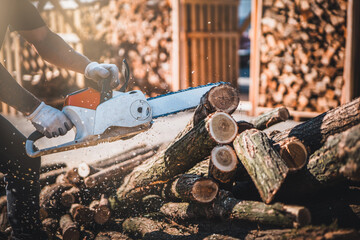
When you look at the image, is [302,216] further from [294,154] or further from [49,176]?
[49,176]

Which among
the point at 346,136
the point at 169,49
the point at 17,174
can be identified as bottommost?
the point at 17,174

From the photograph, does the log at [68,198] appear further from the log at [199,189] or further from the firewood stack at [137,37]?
the firewood stack at [137,37]

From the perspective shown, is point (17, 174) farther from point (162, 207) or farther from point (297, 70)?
point (297, 70)

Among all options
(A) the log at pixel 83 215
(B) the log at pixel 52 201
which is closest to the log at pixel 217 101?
(A) the log at pixel 83 215

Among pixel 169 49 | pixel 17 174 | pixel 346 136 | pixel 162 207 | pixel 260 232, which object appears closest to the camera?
pixel 346 136

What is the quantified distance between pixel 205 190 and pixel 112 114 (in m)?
0.84

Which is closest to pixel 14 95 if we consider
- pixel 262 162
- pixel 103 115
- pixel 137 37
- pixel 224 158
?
pixel 103 115

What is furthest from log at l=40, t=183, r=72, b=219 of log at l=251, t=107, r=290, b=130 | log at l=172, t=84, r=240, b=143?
log at l=251, t=107, r=290, b=130

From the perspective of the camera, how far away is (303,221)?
5.54 feet

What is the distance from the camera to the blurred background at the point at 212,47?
4.38 metres

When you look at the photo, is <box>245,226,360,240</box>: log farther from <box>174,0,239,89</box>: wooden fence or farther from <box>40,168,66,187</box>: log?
<box>174,0,239,89</box>: wooden fence

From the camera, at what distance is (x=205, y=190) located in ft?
7.08

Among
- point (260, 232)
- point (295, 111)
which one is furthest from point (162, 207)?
point (295, 111)

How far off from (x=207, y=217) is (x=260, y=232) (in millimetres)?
393
